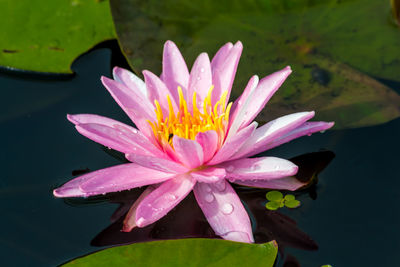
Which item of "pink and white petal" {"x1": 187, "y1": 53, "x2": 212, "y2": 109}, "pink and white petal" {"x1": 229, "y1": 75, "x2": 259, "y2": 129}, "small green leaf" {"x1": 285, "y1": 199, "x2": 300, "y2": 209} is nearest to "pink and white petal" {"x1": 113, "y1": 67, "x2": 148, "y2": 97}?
"pink and white petal" {"x1": 187, "y1": 53, "x2": 212, "y2": 109}

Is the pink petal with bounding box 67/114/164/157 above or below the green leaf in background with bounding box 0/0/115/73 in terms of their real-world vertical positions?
below

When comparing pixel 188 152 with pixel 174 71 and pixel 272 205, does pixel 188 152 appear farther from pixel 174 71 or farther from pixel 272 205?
pixel 174 71

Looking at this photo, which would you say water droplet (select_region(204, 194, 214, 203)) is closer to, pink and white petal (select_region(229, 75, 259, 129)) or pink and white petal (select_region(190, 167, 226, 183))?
pink and white petal (select_region(190, 167, 226, 183))

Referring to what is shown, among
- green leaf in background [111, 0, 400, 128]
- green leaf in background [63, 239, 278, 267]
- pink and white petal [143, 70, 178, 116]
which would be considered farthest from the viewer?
green leaf in background [111, 0, 400, 128]

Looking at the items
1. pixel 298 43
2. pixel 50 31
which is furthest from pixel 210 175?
pixel 50 31

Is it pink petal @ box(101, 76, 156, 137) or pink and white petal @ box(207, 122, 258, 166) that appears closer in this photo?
pink and white petal @ box(207, 122, 258, 166)

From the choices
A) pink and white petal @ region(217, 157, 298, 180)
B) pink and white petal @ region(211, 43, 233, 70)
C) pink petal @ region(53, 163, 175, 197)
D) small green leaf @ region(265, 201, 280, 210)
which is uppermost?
pink and white petal @ region(211, 43, 233, 70)

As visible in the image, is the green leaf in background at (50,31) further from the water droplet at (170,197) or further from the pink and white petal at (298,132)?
the pink and white petal at (298,132)
